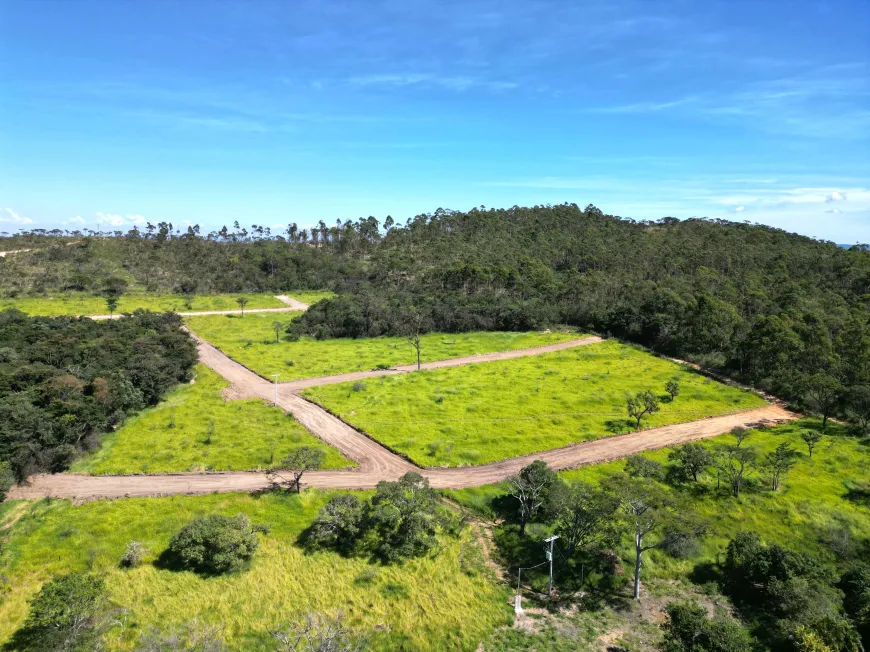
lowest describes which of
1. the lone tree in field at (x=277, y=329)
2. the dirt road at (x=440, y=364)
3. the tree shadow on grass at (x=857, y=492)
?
the tree shadow on grass at (x=857, y=492)

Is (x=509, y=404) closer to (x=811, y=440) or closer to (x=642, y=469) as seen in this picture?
(x=642, y=469)

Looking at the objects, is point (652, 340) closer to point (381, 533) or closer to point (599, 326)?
point (599, 326)

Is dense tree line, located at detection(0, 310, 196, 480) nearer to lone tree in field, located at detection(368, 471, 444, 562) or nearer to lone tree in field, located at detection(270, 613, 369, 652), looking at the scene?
lone tree in field, located at detection(368, 471, 444, 562)

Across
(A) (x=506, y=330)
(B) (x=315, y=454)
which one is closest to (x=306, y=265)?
(A) (x=506, y=330)

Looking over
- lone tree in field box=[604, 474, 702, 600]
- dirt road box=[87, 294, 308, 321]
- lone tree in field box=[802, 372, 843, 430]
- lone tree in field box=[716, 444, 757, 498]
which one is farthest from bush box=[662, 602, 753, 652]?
dirt road box=[87, 294, 308, 321]

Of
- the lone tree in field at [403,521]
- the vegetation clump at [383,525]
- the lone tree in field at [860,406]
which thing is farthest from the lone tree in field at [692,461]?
the lone tree in field at [860,406]

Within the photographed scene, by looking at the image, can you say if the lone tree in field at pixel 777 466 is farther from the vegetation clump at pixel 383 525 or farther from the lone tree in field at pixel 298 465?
the lone tree in field at pixel 298 465
